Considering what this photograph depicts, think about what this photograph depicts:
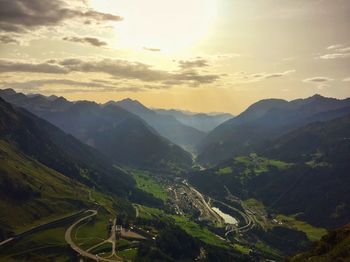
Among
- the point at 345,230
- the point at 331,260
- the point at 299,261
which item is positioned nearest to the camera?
the point at 331,260

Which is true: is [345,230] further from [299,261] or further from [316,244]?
[299,261]

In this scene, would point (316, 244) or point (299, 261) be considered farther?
point (316, 244)

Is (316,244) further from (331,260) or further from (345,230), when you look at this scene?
(331,260)

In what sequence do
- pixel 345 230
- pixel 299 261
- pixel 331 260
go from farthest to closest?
pixel 345 230 → pixel 299 261 → pixel 331 260

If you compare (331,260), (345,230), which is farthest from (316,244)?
(331,260)

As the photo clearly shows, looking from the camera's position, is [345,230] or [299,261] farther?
[345,230]

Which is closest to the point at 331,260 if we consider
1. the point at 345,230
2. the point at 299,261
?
the point at 299,261
